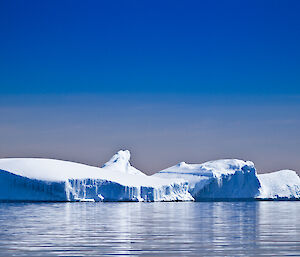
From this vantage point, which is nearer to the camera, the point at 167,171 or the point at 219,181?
the point at 219,181

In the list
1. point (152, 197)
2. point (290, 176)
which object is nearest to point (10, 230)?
point (152, 197)

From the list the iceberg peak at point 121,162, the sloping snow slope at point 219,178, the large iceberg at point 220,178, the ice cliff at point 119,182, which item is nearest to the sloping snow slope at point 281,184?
the large iceberg at point 220,178

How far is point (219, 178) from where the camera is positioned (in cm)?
6259

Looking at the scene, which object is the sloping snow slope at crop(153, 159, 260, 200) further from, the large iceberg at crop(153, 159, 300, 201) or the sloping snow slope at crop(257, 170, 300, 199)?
the sloping snow slope at crop(257, 170, 300, 199)

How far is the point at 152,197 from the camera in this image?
5034cm

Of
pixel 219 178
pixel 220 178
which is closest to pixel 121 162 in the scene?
pixel 219 178

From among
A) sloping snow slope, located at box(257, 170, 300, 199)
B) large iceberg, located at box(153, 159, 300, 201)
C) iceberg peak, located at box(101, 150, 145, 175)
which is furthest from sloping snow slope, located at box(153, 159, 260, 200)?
sloping snow slope, located at box(257, 170, 300, 199)

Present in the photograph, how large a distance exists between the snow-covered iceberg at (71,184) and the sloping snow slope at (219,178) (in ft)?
28.1

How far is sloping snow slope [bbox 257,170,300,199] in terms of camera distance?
246ft

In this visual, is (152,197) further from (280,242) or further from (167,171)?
(280,242)

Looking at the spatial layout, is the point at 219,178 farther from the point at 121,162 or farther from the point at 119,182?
the point at 119,182

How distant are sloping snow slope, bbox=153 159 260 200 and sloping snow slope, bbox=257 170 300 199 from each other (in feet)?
24.2

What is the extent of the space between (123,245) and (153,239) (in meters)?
1.33

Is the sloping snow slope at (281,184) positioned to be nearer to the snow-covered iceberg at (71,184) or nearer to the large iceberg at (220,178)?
the large iceberg at (220,178)
